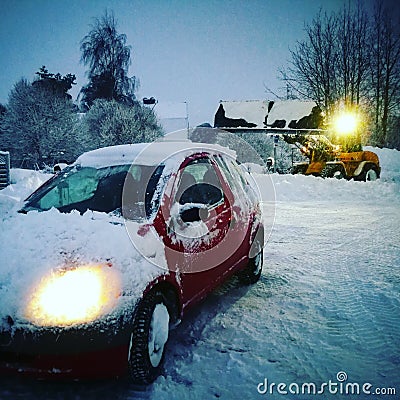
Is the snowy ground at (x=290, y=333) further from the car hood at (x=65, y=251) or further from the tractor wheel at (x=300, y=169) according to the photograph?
the tractor wheel at (x=300, y=169)

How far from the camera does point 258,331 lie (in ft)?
12.0

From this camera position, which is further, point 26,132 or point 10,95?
point 10,95

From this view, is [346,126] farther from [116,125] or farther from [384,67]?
[116,125]

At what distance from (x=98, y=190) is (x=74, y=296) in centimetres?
147

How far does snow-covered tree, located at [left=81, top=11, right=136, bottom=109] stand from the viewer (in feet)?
113

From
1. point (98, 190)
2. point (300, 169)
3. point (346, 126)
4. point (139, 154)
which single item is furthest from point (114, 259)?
point (346, 126)

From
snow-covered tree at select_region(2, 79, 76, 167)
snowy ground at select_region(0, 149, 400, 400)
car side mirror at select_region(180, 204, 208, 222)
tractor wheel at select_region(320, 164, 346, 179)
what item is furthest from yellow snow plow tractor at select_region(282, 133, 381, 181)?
snow-covered tree at select_region(2, 79, 76, 167)

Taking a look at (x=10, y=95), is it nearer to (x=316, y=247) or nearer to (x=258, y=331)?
(x=316, y=247)

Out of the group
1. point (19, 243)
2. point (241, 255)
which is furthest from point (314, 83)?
point (19, 243)

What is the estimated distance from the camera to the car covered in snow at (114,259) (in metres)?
2.37

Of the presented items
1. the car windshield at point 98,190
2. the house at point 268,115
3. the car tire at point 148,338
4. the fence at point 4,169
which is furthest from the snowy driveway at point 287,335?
the house at point 268,115

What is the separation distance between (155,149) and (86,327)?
79.9 inches

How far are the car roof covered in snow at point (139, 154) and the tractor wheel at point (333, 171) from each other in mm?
11832

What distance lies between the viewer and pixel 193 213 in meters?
3.22
